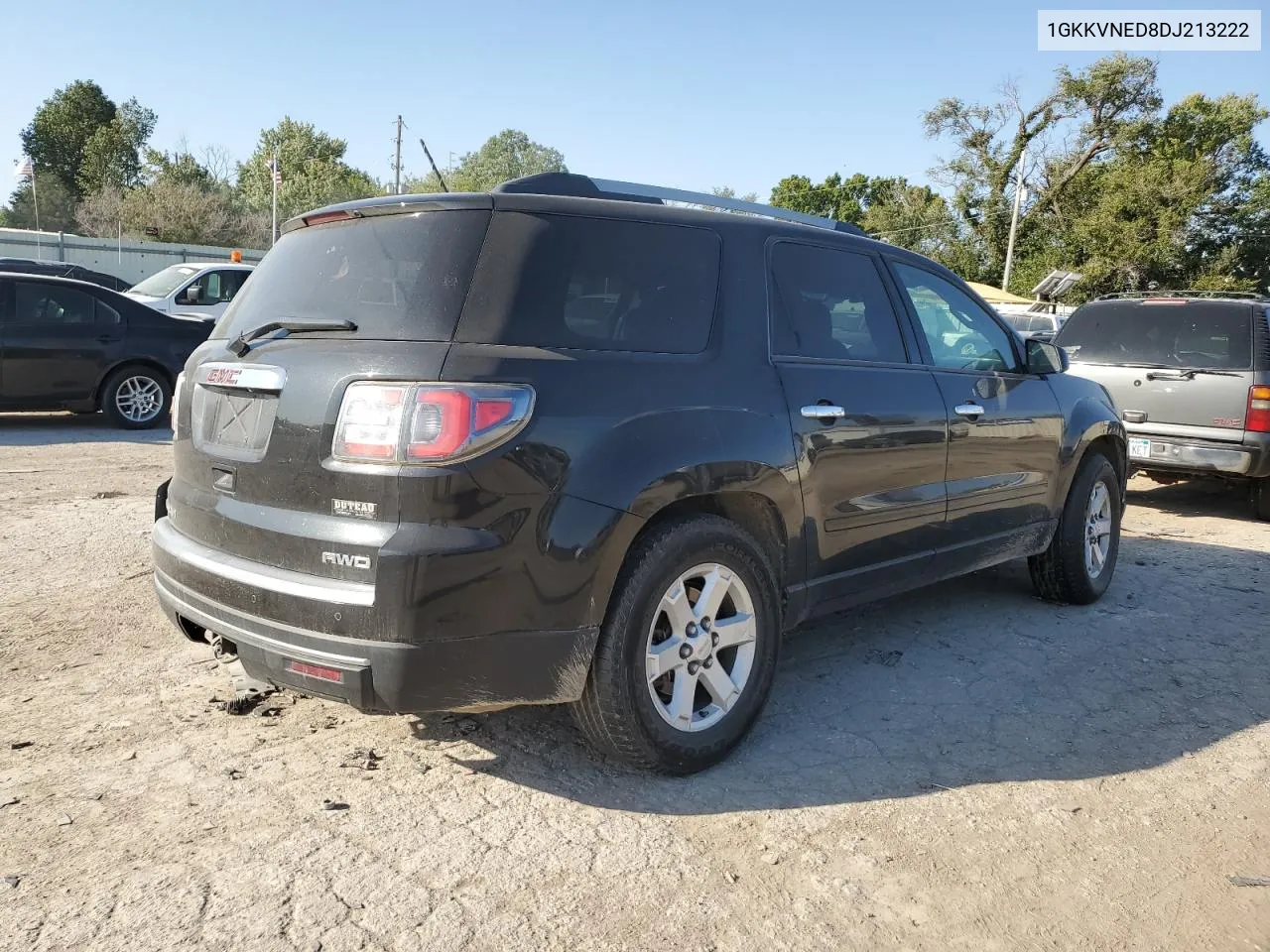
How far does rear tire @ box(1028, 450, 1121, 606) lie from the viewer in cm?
553

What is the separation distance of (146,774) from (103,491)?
491 centimetres

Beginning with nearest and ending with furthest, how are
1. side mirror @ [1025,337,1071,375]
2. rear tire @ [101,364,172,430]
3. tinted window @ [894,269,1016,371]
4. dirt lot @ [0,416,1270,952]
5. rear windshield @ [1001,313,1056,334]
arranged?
dirt lot @ [0,416,1270,952], tinted window @ [894,269,1016,371], side mirror @ [1025,337,1071,375], rear tire @ [101,364,172,430], rear windshield @ [1001,313,1056,334]

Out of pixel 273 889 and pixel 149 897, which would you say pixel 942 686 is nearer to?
pixel 273 889

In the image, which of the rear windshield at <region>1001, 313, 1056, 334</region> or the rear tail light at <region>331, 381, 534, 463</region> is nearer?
the rear tail light at <region>331, 381, 534, 463</region>

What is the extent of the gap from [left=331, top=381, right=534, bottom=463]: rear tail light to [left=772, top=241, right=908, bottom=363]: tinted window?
128 centimetres

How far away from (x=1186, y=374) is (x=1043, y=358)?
13.4 feet

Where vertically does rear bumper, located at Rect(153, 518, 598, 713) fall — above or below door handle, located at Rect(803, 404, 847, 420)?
below

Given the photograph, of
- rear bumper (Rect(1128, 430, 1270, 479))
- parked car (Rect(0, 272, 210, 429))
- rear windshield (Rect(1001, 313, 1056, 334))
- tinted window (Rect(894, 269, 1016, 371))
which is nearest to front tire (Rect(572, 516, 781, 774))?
tinted window (Rect(894, 269, 1016, 371))

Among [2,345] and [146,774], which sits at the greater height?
[2,345]

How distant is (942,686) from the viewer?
14.3ft

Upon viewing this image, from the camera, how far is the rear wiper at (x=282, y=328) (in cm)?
314

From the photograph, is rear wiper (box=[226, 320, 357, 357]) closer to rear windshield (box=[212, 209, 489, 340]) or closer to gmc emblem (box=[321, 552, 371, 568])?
rear windshield (box=[212, 209, 489, 340])

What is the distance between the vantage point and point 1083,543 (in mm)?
5547

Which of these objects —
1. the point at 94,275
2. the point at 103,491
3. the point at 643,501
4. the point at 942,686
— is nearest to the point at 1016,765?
the point at 942,686
